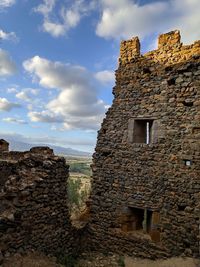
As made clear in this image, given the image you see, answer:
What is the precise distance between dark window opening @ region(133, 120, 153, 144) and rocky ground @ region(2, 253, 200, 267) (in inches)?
151

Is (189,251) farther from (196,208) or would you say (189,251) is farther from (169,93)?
(169,93)

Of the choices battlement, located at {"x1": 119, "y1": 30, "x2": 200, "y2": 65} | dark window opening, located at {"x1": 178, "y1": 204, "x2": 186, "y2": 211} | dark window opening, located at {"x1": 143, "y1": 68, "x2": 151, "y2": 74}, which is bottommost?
dark window opening, located at {"x1": 178, "y1": 204, "x2": 186, "y2": 211}

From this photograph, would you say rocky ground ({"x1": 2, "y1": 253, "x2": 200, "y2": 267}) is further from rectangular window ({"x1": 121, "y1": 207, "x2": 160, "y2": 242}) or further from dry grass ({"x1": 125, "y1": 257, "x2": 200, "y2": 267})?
rectangular window ({"x1": 121, "y1": 207, "x2": 160, "y2": 242})

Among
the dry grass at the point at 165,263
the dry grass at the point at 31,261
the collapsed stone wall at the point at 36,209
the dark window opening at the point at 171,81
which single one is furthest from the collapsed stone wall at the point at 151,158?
the dry grass at the point at 31,261

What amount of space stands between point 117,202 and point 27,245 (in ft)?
11.5

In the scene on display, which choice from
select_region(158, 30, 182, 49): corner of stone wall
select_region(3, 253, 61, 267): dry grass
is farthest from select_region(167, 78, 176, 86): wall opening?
Answer: select_region(3, 253, 61, 267): dry grass

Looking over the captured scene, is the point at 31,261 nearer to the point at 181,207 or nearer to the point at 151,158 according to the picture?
the point at 181,207

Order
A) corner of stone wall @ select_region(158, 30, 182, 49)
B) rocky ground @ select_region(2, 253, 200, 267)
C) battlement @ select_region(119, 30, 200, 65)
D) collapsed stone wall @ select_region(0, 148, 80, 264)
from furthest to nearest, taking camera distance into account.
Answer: corner of stone wall @ select_region(158, 30, 182, 49)
battlement @ select_region(119, 30, 200, 65)
collapsed stone wall @ select_region(0, 148, 80, 264)
rocky ground @ select_region(2, 253, 200, 267)

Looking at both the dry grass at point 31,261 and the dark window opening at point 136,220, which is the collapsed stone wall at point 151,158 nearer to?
the dark window opening at point 136,220

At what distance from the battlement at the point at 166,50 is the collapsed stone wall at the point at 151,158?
1.2 inches

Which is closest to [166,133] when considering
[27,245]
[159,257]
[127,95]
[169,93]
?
[169,93]

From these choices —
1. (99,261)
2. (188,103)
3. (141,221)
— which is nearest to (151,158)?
(188,103)

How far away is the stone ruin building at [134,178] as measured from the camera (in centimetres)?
859

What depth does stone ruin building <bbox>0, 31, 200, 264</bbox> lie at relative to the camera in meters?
8.59
